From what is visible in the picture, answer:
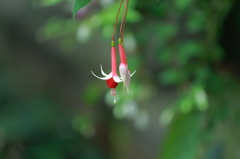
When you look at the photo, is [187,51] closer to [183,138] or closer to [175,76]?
[175,76]

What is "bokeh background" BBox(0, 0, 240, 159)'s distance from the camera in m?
1.26

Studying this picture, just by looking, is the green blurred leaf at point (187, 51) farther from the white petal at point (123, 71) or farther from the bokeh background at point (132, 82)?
the white petal at point (123, 71)

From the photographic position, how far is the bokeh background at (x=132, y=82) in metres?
1.26

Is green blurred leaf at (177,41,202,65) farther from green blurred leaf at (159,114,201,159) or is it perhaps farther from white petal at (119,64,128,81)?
white petal at (119,64,128,81)

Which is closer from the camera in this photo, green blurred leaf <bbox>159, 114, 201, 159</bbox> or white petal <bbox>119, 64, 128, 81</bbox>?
white petal <bbox>119, 64, 128, 81</bbox>

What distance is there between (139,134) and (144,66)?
2.46 feet

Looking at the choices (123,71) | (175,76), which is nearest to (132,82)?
(175,76)

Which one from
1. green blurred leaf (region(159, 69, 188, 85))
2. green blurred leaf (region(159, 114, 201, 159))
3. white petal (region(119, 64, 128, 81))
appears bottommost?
white petal (region(119, 64, 128, 81))

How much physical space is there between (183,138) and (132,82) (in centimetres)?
25

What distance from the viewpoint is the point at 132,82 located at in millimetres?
1357

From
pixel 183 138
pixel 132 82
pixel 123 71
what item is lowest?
pixel 123 71

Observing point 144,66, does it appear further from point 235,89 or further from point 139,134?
point 139,134

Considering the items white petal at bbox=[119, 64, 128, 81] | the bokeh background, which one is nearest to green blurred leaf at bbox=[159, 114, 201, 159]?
the bokeh background

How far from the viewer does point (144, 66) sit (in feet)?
4.63
